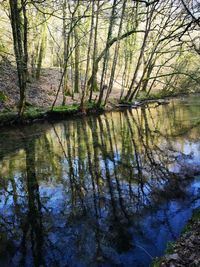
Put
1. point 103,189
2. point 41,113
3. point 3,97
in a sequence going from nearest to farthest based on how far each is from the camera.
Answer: point 103,189
point 41,113
point 3,97

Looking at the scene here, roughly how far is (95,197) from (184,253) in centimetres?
350

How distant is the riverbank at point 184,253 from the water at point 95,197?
70 centimetres

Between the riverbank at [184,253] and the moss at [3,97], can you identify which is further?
the moss at [3,97]

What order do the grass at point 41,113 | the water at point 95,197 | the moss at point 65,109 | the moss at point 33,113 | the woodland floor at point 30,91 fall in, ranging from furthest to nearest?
the moss at point 65,109
the woodland floor at point 30,91
the moss at point 33,113
the grass at point 41,113
the water at point 95,197

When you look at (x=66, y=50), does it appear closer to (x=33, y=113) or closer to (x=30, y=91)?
(x=30, y=91)

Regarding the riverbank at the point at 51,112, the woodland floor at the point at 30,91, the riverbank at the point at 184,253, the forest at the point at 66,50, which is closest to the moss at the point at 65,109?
the riverbank at the point at 51,112

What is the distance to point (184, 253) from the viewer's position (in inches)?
154

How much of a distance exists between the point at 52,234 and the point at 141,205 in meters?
2.10

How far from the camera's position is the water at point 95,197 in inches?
200

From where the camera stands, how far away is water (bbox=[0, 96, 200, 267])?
5078 millimetres

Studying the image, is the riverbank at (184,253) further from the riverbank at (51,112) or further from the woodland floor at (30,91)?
the woodland floor at (30,91)

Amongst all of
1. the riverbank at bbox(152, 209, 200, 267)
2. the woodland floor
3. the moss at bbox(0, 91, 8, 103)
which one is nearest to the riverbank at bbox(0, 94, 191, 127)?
the woodland floor

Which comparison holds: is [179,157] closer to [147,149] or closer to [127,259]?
[147,149]

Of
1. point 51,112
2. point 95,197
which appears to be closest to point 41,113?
point 51,112
